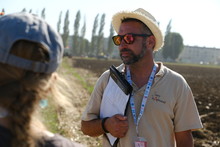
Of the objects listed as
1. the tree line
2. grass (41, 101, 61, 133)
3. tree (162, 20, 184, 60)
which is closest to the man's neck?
grass (41, 101, 61, 133)

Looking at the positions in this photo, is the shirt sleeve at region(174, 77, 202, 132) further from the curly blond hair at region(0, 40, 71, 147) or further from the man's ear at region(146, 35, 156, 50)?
the curly blond hair at region(0, 40, 71, 147)

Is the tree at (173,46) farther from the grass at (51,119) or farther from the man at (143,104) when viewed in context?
the man at (143,104)

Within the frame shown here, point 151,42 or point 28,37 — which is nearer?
point 28,37

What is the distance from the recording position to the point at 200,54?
156000 mm

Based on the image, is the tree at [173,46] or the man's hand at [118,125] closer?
the man's hand at [118,125]

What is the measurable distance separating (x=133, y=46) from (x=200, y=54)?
16064 centimetres

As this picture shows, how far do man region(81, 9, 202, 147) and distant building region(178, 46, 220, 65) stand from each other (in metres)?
151

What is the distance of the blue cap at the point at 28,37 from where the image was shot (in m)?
1.25

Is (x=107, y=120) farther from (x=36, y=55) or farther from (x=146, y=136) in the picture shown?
(x=36, y=55)

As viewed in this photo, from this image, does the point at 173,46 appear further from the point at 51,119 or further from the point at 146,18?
the point at 146,18

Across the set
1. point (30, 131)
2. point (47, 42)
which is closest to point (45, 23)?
point (47, 42)

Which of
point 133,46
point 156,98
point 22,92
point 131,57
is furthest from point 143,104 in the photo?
point 22,92

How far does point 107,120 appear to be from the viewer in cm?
268

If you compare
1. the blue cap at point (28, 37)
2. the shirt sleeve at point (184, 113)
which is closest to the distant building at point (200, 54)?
the shirt sleeve at point (184, 113)
